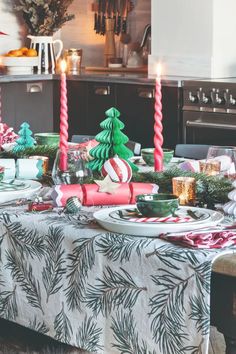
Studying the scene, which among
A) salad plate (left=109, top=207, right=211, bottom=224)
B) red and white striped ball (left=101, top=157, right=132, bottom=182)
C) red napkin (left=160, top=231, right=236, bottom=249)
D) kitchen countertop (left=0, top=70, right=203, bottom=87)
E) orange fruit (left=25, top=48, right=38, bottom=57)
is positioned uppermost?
orange fruit (left=25, top=48, right=38, bottom=57)

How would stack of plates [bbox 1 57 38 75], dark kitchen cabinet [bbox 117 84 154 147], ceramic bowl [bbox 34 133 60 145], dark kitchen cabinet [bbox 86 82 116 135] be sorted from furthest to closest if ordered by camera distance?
1. stack of plates [bbox 1 57 38 75]
2. dark kitchen cabinet [bbox 86 82 116 135]
3. dark kitchen cabinet [bbox 117 84 154 147]
4. ceramic bowl [bbox 34 133 60 145]

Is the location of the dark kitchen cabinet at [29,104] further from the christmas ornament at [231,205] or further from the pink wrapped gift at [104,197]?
the christmas ornament at [231,205]

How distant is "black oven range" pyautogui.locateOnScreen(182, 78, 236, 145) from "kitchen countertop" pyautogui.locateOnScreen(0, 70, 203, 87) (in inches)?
5.8

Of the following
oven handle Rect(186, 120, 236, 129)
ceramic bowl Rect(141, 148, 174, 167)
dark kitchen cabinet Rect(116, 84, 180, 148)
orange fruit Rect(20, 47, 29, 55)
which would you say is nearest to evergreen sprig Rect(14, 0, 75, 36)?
orange fruit Rect(20, 47, 29, 55)

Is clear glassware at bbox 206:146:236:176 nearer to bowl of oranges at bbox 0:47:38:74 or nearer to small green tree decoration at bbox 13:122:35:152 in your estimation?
small green tree decoration at bbox 13:122:35:152

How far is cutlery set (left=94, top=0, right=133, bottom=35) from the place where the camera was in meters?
6.95

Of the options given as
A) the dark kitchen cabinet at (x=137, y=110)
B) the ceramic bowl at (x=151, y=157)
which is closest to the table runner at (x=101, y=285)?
the ceramic bowl at (x=151, y=157)

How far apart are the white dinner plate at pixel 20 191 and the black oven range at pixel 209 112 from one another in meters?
2.84

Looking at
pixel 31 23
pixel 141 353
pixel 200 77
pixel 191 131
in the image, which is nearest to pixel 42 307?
pixel 141 353

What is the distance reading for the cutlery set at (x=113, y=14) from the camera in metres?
6.95

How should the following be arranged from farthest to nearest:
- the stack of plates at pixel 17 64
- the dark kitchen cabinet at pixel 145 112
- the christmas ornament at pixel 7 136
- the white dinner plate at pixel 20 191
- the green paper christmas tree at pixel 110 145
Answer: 1. the stack of plates at pixel 17 64
2. the dark kitchen cabinet at pixel 145 112
3. the christmas ornament at pixel 7 136
4. the green paper christmas tree at pixel 110 145
5. the white dinner plate at pixel 20 191

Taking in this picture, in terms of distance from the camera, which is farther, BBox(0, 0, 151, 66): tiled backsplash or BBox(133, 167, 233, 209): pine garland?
BBox(0, 0, 151, 66): tiled backsplash

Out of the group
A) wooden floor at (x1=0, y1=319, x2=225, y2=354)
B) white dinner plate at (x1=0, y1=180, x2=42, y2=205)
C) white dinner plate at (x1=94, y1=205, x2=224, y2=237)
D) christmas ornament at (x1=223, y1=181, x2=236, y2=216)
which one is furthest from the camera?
white dinner plate at (x1=0, y1=180, x2=42, y2=205)

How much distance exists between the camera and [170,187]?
8.80 ft
